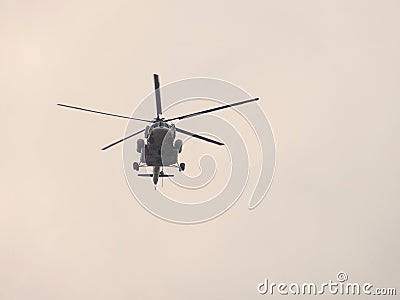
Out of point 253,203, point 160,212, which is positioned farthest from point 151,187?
point 253,203

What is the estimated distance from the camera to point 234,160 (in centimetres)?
8938

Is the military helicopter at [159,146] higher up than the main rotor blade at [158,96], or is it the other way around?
the main rotor blade at [158,96]

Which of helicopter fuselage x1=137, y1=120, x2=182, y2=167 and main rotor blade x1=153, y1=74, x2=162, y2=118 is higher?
main rotor blade x1=153, y1=74, x2=162, y2=118

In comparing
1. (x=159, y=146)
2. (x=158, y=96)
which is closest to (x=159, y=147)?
(x=159, y=146)

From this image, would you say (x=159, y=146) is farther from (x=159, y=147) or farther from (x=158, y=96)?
(x=158, y=96)

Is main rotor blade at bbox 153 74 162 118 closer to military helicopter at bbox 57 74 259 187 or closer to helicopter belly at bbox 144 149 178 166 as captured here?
military helicopter at bbox 57 74 259 187

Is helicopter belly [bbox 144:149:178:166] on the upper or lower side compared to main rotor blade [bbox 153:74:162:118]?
lower

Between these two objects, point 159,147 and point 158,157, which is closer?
point 159,147

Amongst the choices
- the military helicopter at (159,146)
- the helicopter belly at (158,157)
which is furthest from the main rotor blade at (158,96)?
the helicopter belly at (158,157)

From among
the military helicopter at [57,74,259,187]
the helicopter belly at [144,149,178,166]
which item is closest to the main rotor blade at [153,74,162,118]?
the military helicopter at [57,74,259,187]

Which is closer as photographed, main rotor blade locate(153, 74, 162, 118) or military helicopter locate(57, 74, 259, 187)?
military helicopter locate(57, 74, 259, 187)

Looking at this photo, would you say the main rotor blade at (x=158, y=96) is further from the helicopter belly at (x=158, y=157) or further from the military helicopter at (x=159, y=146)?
the helicopter belly at (x=158, y=157)

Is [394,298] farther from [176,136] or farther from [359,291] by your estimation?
[176,136]

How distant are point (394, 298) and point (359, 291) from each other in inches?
385
